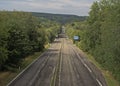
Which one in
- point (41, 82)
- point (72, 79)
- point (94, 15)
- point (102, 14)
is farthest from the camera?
point (94, 15)

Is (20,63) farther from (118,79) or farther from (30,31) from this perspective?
(30,31)

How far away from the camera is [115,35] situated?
148 feet

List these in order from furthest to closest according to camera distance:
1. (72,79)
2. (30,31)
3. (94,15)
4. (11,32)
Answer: (30,31) → (94,15) → (11,32) → (72,79)

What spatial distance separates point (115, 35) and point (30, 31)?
4702 cm

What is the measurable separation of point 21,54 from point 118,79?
779 inches

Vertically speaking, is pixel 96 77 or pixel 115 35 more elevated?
pixel 115 35

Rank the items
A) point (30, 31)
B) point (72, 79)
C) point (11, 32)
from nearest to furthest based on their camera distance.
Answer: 1. point (72, 79)
2. point (11, 32)
3. point (30, 31)

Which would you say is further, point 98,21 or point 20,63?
point 98,21

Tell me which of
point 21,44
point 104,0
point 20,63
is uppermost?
point 104,0

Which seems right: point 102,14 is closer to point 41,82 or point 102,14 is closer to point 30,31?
point 30,31

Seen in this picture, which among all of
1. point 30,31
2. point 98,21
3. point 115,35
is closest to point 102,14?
point 98,21

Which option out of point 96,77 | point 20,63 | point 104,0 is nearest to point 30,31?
point 104,0

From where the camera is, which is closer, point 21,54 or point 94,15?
point 21,54

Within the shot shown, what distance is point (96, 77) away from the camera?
46.6m
